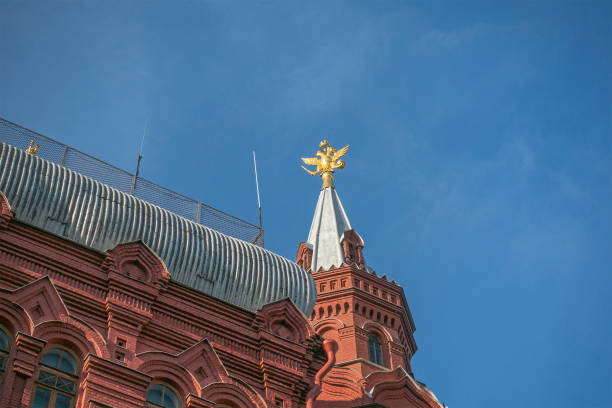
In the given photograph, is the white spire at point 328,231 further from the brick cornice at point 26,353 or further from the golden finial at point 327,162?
the brick cornice at point 26,353

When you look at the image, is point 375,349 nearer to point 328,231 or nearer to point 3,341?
point 328,231

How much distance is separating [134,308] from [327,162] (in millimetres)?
32048

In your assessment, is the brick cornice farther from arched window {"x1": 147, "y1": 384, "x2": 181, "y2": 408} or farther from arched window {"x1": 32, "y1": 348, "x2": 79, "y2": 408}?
arched window {"x1": 147, "y1": 384, "x2": 181, "y2": 408}

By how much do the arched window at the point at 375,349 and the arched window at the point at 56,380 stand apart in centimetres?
2358

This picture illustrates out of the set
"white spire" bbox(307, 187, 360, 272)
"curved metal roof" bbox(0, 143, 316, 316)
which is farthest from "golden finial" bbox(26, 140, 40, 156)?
"white spire" bbox(307, 187, 360, 272)

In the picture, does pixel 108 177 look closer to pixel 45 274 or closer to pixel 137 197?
pixel 137 197

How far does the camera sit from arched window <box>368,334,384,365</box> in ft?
153

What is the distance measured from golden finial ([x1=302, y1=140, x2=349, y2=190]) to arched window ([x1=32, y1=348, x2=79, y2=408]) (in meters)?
33.7

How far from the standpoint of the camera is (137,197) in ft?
102

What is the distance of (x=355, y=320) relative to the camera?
47594 millimetres

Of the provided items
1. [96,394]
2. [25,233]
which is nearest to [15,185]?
[25,233]

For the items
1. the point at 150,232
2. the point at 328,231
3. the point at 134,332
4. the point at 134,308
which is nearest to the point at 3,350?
the point at 134,332

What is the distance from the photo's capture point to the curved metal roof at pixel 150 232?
91.9ft

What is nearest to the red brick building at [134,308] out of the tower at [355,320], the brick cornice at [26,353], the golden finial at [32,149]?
the brick cornice at [26,353]
